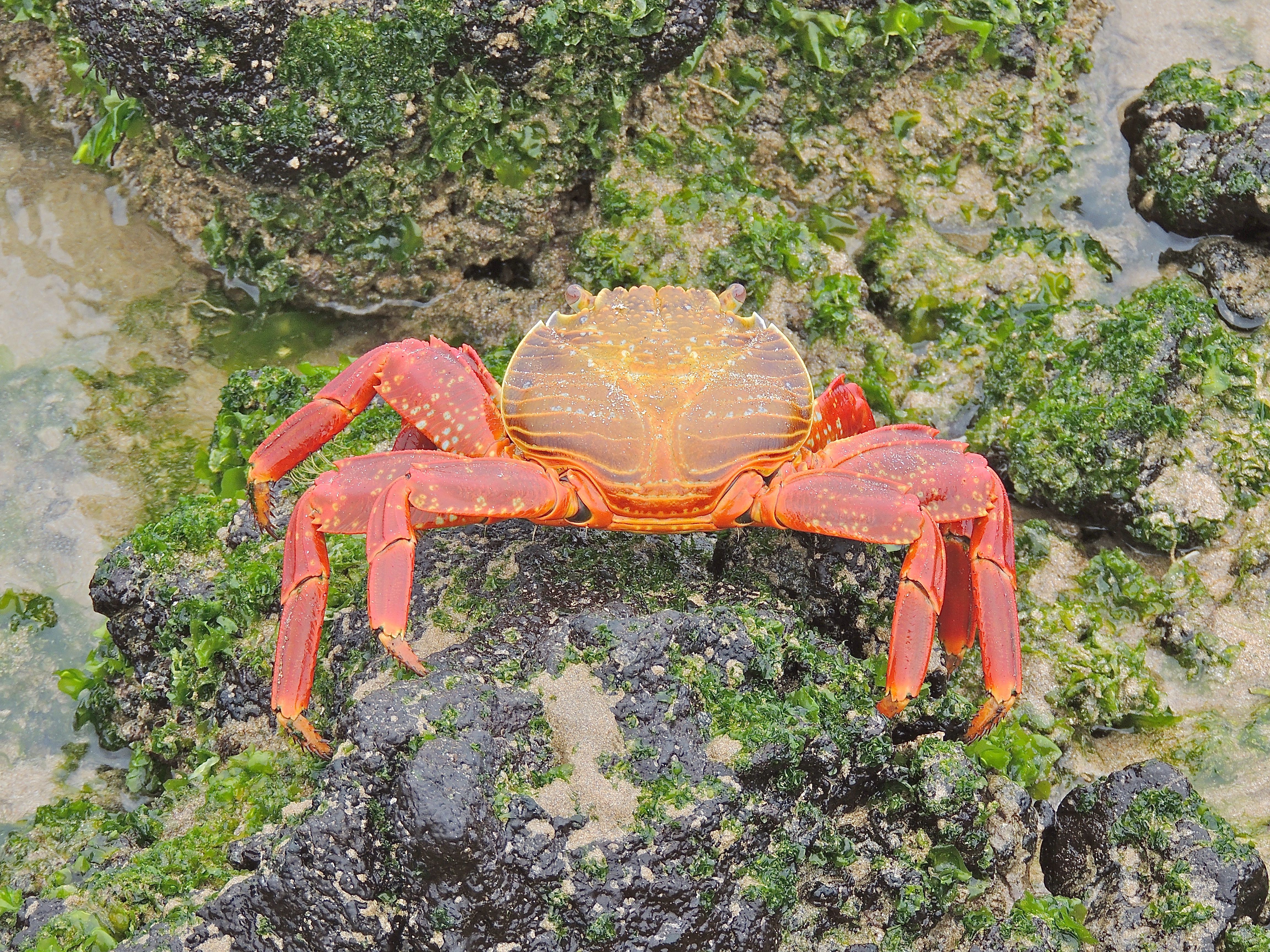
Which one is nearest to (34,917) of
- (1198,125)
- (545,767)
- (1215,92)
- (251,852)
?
(251,852)

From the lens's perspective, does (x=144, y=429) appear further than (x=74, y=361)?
No

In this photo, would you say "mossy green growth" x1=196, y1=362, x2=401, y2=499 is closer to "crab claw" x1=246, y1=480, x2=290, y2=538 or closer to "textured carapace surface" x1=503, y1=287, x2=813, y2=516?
"crab claw" x1=246, y1=480, x2=290, y2=538

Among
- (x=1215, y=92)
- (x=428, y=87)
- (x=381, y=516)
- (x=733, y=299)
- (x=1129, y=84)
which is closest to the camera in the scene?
(x=381, y=516)

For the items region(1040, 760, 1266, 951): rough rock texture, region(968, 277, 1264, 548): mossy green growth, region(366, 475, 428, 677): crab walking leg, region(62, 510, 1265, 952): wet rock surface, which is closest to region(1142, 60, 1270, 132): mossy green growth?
region(968, 277, 1264, 548): mossy green growth

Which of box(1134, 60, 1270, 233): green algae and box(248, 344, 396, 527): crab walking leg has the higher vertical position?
box(1134, 60, 1270, 233): green algae

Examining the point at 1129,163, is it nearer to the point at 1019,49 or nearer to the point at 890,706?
the point at 1019,49

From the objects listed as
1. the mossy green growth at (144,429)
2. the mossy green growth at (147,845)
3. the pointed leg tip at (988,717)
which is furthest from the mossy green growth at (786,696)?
the mossy green growth at (144,429)
